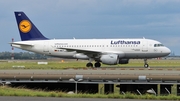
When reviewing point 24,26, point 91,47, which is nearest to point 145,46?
point 91,47

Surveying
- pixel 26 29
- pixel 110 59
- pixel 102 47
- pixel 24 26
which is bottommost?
pixel 110 59

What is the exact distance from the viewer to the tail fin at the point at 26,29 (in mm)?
51906

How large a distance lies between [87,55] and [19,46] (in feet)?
30.4

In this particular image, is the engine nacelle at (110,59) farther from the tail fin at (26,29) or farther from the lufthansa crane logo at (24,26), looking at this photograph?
the lufthansa crane logo at (24,26)

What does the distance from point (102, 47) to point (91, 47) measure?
1467 mm

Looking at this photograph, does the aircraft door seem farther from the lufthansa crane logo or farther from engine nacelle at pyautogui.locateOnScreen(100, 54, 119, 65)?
the lufthansa crane logo

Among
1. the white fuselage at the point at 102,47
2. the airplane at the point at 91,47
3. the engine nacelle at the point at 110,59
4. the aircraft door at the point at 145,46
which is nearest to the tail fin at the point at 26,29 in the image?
the airplane at the point at 91,47

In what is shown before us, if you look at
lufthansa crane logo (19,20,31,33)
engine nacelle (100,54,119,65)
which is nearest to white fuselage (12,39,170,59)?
engine nacelle (100,54,119,65)

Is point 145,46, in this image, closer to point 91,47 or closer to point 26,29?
point 91,47

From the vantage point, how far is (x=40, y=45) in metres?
51.0

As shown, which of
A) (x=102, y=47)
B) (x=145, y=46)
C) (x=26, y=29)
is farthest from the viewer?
(x=26, y=29)

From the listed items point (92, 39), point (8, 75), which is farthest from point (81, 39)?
point (8, 75)

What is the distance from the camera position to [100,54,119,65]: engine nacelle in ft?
150

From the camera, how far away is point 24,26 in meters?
52.4
